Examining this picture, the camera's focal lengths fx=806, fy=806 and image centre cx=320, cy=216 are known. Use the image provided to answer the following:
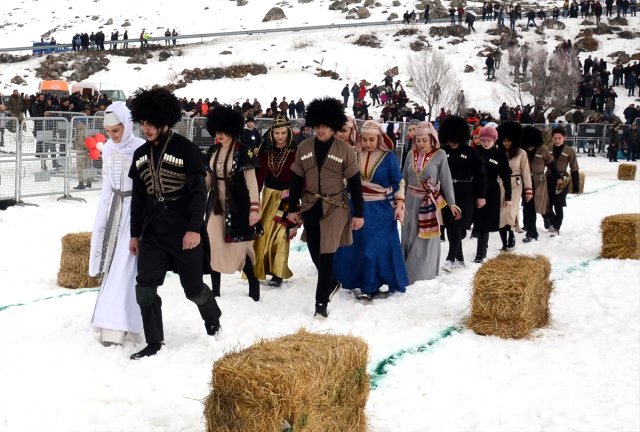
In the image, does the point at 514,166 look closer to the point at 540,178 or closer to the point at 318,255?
the point at 540,178

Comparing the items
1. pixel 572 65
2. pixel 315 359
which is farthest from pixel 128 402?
pixel 572 65

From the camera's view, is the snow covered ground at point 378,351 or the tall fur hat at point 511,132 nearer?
the snow covered ground at point 378,351

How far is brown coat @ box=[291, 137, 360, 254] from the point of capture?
713cm

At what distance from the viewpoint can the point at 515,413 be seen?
16.3 ft

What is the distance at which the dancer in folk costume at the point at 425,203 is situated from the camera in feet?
28.1

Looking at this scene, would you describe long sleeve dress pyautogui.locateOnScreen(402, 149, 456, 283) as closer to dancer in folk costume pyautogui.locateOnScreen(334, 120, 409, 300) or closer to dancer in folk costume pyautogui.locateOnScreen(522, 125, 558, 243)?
dancer in folk costume pyautogui.locateOnScreen(334, 120, 409, 300)

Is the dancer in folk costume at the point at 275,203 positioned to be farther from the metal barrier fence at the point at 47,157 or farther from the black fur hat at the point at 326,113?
the metal barrier fence at the point at 47,157

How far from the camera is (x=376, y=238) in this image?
7895 mm

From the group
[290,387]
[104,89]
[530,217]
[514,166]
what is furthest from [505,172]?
[104,89]

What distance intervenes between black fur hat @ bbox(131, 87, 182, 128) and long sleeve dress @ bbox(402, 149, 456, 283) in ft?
11.9

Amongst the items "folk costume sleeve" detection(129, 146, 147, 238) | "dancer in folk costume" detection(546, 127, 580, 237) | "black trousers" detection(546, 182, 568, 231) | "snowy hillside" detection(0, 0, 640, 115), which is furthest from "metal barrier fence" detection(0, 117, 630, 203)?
"snowy hillside" detection(0, 0, 640, 115)

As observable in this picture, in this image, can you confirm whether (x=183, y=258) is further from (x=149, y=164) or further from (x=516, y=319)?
(x=516, y=319)

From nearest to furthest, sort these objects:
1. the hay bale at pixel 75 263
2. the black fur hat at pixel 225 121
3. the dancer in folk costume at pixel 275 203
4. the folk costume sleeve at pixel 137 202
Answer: the folk costume sleeve at pixel 137 202 → the black fur hat at pixel 225 121 → the hay bale at pixel 75 263 → the dancer in folk costume at pixel 275 203

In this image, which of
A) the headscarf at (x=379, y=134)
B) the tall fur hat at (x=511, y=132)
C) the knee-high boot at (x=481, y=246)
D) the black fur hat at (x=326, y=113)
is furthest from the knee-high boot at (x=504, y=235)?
the black fur hat at (x=326, y=113)
